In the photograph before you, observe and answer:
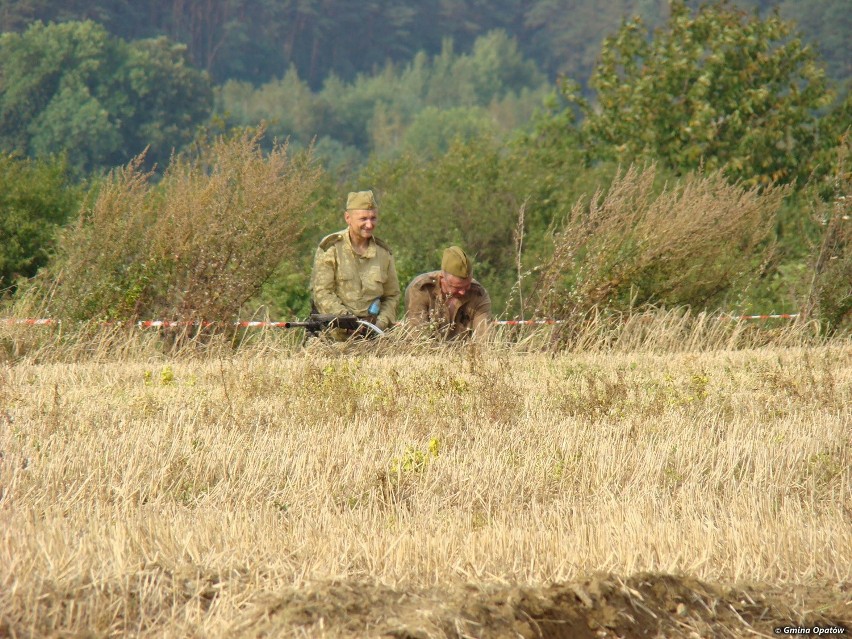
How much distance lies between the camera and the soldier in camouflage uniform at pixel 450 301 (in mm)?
11469

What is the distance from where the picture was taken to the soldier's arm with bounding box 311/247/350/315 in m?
11.7

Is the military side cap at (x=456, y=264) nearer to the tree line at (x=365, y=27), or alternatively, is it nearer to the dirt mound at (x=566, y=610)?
the dirt mound at (x=566, y=610)

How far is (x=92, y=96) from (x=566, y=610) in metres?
69.8

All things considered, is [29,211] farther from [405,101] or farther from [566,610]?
[405,101]

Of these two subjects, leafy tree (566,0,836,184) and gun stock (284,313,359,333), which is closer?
gun stock (284,313,359,333)

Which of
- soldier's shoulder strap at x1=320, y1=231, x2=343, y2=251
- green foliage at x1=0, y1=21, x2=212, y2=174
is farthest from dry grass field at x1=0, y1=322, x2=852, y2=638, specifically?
green foliage at x1=0, y1=21, x2=212, y2=174

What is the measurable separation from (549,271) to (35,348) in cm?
470

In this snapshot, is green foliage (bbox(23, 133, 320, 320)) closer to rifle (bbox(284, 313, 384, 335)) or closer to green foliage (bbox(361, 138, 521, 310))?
rifle (bbox(284, 313, 384, 335))

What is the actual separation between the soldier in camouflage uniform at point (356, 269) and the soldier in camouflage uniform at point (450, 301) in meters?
0.36

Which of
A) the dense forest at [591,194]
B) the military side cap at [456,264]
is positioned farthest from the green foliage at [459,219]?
the military side cap at [456,264]

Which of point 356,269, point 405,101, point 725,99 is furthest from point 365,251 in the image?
point 405,101

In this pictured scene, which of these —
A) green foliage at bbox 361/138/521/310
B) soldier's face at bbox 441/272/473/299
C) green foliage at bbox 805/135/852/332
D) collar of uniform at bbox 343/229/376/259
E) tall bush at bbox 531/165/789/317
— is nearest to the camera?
soldier's face at bbox 441/272/473/299

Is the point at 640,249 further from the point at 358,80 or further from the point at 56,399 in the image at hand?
the point at 358,80

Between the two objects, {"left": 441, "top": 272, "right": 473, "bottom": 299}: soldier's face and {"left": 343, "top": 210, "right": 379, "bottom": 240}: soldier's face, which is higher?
{"left": 343, "top": 210, "right": 379, "bottom": 240}: soldier's face
